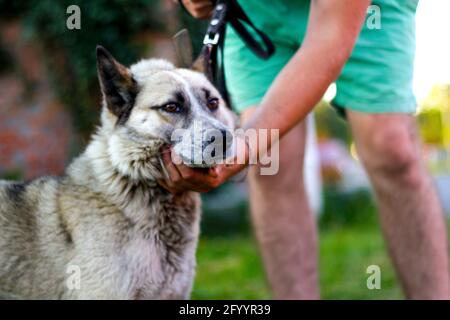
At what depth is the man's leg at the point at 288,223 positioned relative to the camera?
10.7 ft

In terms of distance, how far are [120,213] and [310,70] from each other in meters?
0.82

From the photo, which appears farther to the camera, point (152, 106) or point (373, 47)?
point (373, 47)

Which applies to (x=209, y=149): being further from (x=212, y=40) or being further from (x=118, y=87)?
(x=212, y=40)

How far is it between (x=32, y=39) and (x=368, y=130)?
3.89 meters

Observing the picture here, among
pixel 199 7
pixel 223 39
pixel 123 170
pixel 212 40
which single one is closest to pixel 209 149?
pixel 123 170

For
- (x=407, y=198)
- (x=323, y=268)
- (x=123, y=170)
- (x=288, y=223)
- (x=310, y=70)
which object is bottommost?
(x=323, y=268)

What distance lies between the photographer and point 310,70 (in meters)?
2.43

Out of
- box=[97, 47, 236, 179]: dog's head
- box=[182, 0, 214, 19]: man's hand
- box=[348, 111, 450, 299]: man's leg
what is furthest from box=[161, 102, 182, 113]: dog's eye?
box=[348, 111, 450, 299]: man's leg

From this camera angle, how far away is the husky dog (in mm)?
2516

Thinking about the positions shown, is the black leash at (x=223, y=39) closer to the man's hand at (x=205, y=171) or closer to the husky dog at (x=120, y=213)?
the husky dog at (x=120, y=213)

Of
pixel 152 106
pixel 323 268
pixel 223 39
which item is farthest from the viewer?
pixel 323 268

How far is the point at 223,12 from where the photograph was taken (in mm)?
2764

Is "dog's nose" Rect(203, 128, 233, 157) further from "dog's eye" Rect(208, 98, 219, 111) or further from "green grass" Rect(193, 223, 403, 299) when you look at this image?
"green grass" Rect(193, 223, 403, 299)

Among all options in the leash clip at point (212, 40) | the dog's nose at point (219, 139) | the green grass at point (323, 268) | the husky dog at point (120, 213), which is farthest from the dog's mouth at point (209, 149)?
the green grass at point (323, 268)
